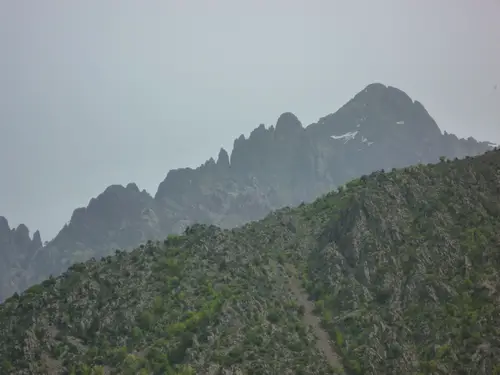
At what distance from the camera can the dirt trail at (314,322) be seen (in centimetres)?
8356

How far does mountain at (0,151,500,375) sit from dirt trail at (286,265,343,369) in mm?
253

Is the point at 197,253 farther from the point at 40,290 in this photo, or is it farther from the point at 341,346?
the point at 341,346

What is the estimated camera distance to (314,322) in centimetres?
9262

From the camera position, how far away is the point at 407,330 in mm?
83625

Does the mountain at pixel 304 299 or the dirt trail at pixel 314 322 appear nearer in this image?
the mountain at pixel 304 299

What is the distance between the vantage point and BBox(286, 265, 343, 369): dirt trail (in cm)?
8356

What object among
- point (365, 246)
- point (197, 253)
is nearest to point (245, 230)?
point (197, 253)

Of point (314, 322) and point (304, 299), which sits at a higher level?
point (304, 299)

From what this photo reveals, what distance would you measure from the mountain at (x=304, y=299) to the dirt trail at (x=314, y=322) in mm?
253

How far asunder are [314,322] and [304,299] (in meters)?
6.77

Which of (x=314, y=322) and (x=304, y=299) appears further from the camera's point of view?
(x=304, y=299)

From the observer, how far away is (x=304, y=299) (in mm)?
98875

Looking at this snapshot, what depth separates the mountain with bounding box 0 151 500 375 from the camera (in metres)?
80.1

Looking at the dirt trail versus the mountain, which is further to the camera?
the dirt trail
